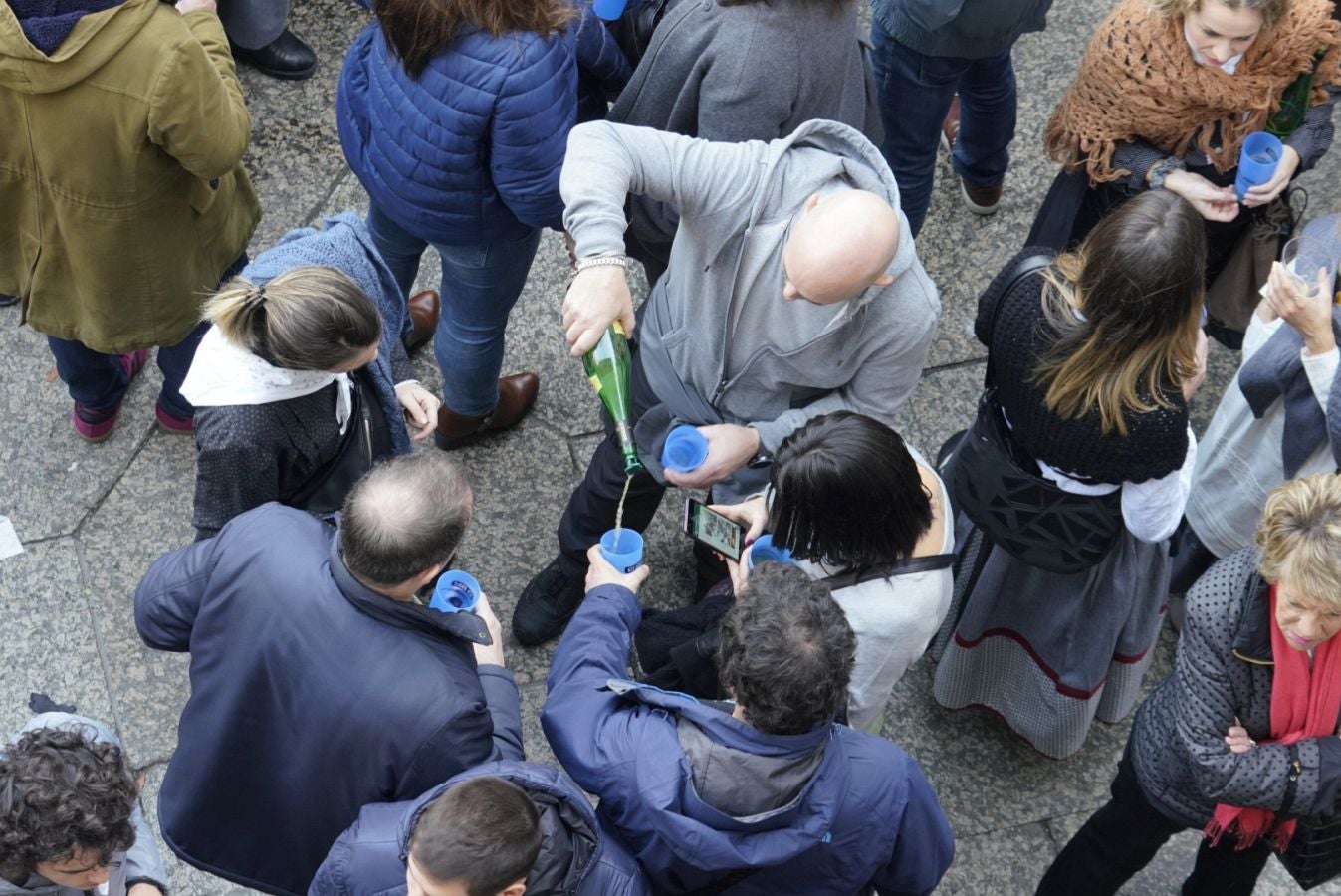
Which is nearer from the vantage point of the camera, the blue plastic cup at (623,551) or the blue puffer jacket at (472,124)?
the blue plastic cup at (623,551)

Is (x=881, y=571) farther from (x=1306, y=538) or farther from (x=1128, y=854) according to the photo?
(x=1128, y=854)

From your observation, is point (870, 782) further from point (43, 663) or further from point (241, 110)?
point (43, 663)

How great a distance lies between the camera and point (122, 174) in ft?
11.2

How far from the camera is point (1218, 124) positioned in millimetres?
3760

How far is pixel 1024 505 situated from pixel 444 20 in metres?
1.74

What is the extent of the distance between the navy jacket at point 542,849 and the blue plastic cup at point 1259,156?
2552 mm

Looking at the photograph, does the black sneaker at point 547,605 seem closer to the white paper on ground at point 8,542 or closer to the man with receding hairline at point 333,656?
the man with receding hairline at point 333,656

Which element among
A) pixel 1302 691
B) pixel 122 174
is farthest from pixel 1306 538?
pixel 122 174

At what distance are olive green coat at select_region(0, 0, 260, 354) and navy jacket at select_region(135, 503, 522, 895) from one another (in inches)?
45.5

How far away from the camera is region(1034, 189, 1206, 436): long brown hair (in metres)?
2.81

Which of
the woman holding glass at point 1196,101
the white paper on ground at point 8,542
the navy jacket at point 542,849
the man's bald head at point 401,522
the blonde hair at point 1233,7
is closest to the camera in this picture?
the navy jacket at point 542,849

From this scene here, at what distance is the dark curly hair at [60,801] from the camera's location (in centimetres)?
237

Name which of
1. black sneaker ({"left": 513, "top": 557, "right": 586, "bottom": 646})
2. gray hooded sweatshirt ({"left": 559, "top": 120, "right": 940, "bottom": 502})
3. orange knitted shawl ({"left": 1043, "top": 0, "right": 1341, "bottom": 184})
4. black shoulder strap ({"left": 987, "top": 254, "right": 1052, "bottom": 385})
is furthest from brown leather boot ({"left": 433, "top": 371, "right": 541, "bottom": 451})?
orange knitted shawl ({"left": 1043, "top": 0, "right": 1341, "bottom": 184})

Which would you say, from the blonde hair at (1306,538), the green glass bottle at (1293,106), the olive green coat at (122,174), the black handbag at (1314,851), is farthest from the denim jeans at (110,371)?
the black handbag at (1314,851)
